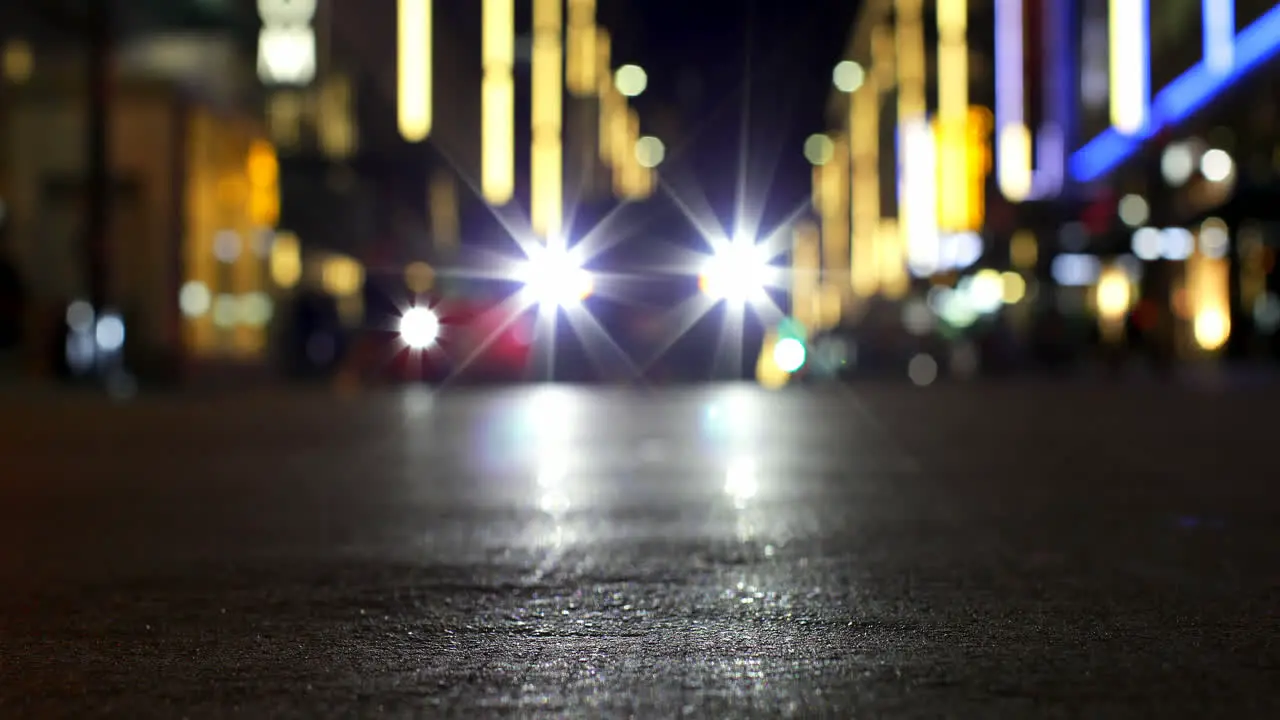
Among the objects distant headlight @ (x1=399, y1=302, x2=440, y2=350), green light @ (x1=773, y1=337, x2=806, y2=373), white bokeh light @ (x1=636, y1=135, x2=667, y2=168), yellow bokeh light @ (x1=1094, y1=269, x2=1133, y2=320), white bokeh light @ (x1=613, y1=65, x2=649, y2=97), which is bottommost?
green light @ (x1=773, y1=337, x2=806, y2=373)

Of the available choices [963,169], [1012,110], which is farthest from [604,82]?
[1012,110]

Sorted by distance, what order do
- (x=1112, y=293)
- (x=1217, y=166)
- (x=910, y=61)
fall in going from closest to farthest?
(x=1217, y=166) → (x=1112, y=293) → (x=910, y=61)

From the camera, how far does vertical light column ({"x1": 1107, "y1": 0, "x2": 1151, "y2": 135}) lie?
151 ft

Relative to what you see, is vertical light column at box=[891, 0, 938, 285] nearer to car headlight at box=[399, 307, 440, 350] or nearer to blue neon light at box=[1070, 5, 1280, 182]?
blue neon light at box=[1070, 5, 1280, 182]

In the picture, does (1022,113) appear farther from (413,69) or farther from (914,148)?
(413,69)

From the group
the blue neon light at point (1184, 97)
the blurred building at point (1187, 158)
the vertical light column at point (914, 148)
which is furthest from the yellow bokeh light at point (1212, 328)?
the vertical light column at point (914, 148)

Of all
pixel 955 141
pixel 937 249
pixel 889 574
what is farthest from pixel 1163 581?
pixel 937 249

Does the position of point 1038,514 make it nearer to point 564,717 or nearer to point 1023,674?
point 1023,674

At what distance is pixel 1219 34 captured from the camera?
3794 cm

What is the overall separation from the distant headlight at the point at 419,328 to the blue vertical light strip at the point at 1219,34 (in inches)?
851

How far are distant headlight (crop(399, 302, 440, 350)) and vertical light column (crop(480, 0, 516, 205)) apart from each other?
36.3 meters

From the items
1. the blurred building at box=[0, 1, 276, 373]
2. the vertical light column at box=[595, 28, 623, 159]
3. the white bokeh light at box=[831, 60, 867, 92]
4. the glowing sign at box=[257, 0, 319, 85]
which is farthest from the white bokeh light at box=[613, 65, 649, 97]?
the blurred building at box=[0, 1, 276, 373]

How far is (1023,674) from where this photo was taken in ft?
12.2

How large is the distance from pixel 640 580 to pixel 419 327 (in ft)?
78.8
